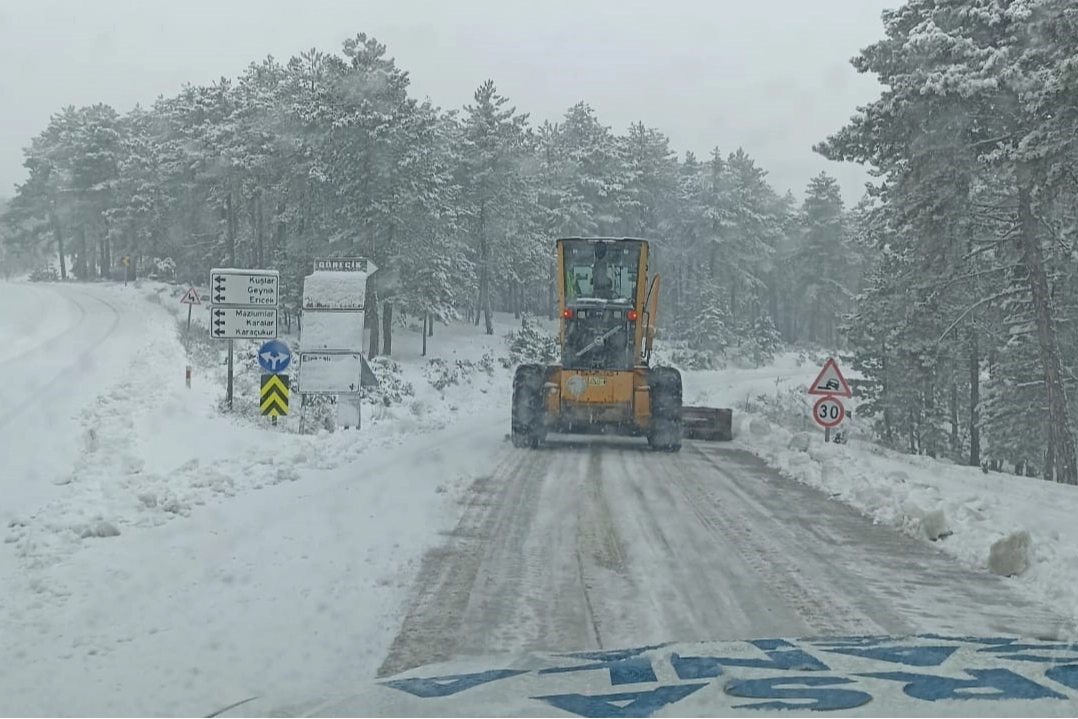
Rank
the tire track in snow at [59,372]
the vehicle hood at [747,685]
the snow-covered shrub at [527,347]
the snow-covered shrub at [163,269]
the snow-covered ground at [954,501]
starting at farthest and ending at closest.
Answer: the snow-covered shrub at [163,269] → the snow-covered shrub at [527,347] → the tire track in snow at [59,372] → the snow-covered ground at [954,501] → the vehicle hood at [747,685]

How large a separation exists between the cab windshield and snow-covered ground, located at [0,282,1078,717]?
12.6 ft

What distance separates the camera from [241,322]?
18281 millimetres

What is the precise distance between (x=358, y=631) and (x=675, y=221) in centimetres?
6931

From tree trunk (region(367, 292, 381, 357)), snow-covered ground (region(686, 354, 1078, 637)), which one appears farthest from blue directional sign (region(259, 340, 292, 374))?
tree trunk (region(367, 292, 381, 357))

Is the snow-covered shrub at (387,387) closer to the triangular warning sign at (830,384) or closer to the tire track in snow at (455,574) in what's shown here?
the triangular warning sign at (830,384)

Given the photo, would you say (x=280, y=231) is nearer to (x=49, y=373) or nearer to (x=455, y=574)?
(x=49, y=373)

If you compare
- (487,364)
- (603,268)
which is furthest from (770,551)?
(487,364)

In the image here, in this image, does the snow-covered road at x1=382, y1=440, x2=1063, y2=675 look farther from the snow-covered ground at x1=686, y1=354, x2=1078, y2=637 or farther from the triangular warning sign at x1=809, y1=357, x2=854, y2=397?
the triangular warning sign at x1=809, y1=357, x2=854, y2=397

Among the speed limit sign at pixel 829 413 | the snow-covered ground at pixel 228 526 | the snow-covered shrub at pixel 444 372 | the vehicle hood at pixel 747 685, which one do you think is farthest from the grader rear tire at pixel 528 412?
the snow-covered shrub at pixel 444 372

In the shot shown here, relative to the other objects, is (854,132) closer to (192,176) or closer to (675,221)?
(192,176)

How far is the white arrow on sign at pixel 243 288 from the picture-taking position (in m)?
18.2

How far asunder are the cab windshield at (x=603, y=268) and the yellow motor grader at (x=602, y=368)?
0.07 feet

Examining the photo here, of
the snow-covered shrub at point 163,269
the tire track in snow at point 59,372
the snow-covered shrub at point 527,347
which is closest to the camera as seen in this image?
the tire track in snow at point 59,372

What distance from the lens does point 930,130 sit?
816 inches
